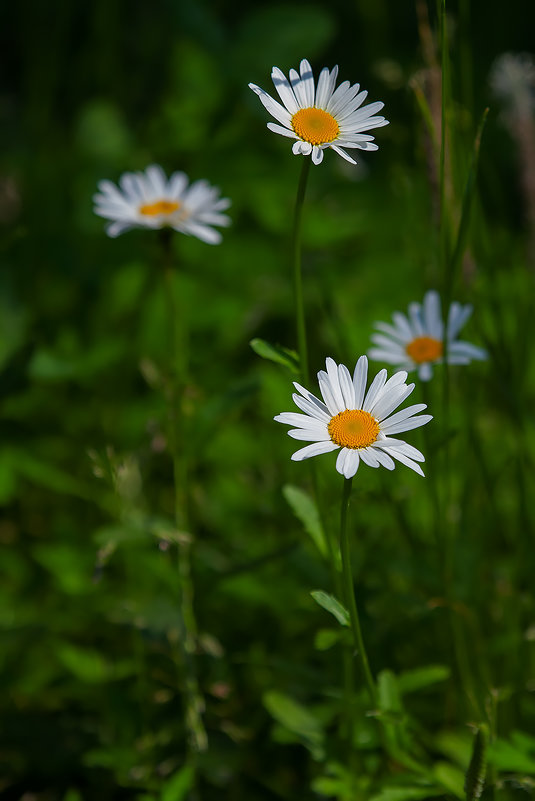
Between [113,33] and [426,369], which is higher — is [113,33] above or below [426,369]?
above

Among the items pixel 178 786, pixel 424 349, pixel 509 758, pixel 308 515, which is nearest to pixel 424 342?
pixel 424 349

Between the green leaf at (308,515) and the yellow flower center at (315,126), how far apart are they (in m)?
0.39

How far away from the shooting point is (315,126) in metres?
0.80

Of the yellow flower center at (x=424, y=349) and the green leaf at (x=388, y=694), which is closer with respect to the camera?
the green leaf at (x=388, y=694)

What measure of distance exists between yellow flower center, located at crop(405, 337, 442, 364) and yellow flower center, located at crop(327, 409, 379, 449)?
30 cm

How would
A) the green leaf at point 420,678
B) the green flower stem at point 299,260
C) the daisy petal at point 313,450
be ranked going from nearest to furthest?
the daisy petal at point 313,450, the green flower stem at point 299,260, the green leaf at point 420,678

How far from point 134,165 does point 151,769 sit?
4.07ft

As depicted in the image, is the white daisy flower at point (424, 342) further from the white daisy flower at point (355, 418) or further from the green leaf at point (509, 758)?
the green leaf at point (509, 758)

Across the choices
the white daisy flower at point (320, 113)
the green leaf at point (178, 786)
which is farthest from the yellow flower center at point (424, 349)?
the green leaf at point (178, 786)

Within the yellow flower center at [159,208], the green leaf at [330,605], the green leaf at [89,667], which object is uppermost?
the yellow flower center at [159,208]

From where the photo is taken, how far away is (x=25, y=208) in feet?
6.19

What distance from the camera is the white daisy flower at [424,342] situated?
3.47ft

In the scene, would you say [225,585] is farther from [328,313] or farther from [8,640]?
[328,313]

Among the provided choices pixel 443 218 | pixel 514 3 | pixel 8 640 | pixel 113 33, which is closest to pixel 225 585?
pixel 8 640
